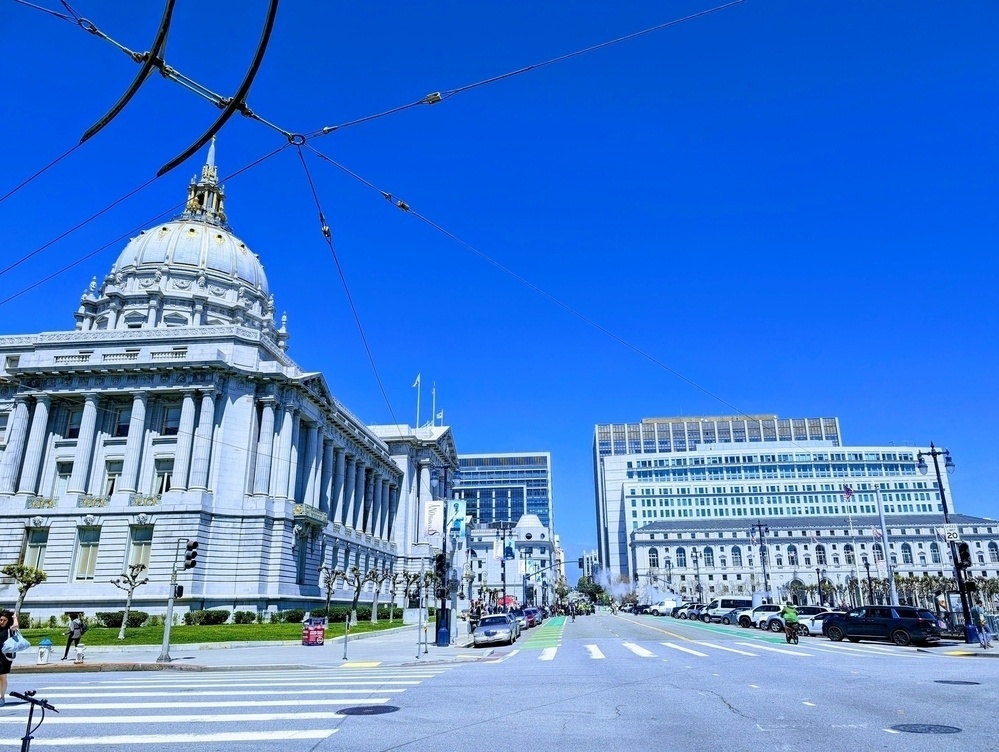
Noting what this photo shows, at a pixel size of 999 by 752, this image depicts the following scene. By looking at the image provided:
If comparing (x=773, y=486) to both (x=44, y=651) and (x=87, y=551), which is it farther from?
(x=44, y=651)

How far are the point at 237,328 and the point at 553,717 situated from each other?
54146 millimetres

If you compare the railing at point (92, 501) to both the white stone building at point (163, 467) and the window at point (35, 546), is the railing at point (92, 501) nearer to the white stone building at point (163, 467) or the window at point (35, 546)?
the white stone building at point (163, 467)

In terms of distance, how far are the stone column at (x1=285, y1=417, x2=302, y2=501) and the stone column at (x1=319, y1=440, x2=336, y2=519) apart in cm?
654

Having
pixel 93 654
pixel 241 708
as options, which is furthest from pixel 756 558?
pixel 241 708

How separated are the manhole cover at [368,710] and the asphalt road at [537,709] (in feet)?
0.12

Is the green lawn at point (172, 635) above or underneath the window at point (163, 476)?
underneath

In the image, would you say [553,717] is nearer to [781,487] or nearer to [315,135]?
[315,135]

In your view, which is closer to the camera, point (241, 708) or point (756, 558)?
point (241, 708)

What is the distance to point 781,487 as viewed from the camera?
533 ft

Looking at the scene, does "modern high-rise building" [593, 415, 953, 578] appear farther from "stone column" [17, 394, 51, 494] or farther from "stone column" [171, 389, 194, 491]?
"stone column" [17, 394, 51, 494]

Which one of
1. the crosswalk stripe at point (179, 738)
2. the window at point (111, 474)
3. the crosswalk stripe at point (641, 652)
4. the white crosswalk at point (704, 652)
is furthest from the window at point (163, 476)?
the crosswalk stripe at point (179, 738)

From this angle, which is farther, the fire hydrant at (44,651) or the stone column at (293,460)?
the stone column at (293,460)

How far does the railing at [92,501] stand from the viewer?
52031 millimetres

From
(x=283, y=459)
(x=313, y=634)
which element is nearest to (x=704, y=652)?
(x=313, y=634)
